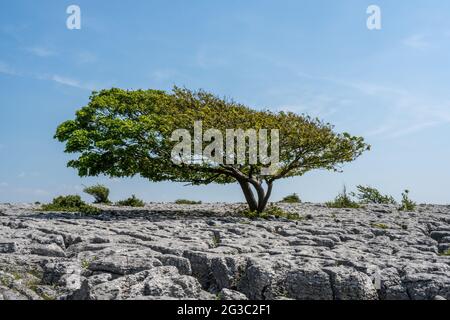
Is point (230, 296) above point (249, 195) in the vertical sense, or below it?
below

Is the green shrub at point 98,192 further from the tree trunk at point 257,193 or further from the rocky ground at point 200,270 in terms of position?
the rocky ground at point 200,270

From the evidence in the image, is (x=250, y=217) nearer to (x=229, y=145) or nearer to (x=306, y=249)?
(x=229, y=145)

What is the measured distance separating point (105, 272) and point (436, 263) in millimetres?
7403

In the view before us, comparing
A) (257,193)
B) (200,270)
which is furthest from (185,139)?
(200,270)

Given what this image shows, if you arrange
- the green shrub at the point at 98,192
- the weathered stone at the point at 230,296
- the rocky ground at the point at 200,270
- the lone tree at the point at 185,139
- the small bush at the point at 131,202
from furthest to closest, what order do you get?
the green shrub at the point at 98,192 → the small bush at the point at 131,202 → the lone tree at the point at 185,139 → the rocky ground at the point at 200,270 → the weathered stone at the point at 230,296

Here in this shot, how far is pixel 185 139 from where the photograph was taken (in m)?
25.8

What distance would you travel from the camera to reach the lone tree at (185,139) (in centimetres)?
2559

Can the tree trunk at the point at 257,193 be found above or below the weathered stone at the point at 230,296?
above

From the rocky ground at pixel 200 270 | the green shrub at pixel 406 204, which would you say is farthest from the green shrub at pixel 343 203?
the rocky ground at pixel 200 270

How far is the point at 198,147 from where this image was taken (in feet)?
86.0

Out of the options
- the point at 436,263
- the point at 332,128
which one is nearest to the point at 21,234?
the point at 436,263

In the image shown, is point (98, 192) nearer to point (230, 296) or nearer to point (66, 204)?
point (66, 204)

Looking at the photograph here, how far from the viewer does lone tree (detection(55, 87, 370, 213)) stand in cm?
2559

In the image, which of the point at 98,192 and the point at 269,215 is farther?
the point at 98,192
